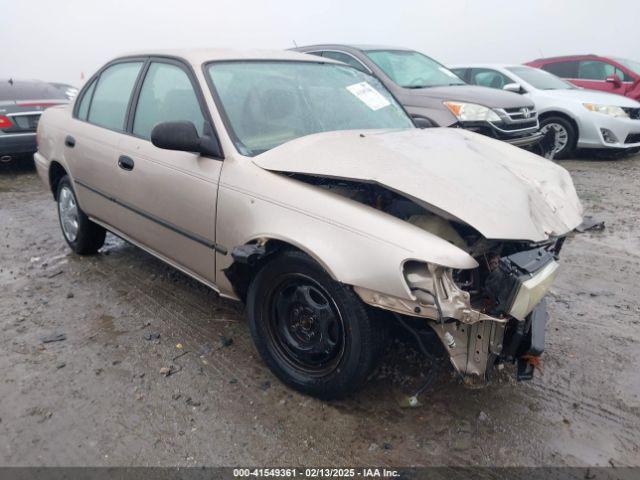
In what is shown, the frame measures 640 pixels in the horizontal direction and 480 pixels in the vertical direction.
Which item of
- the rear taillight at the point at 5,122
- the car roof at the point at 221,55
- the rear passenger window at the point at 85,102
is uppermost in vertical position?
the car roof at the point at 221,55

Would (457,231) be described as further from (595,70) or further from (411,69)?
(595,70)

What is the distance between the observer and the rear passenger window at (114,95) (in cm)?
363

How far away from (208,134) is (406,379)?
171 cm

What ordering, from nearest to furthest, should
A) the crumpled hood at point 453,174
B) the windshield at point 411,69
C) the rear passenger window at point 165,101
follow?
the crumpled hood at point 453,174 → the rear passenger window at point 165,101 → the windshield at point 411,69

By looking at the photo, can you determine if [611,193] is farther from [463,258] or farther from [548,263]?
[463,258]

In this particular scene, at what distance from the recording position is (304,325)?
254cm

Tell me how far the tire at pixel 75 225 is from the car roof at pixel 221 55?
4.58ft

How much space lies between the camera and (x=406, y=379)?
274 cm

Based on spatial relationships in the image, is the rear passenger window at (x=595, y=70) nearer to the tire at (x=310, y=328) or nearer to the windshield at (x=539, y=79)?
the windshield at (x=539, y=79)

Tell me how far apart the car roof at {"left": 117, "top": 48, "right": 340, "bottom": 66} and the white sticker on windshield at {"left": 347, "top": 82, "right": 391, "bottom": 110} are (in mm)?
352

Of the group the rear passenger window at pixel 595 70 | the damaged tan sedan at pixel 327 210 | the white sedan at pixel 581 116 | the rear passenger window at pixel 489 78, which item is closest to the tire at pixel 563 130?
the white sedan at pixel 581 116

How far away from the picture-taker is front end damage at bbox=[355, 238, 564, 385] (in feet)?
6.72

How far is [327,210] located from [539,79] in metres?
8.12

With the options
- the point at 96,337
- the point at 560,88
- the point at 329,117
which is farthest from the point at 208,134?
the point at 560,88
